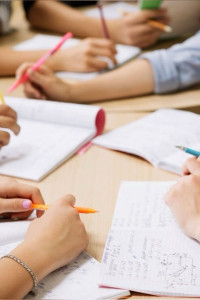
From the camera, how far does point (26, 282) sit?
2.04 ft

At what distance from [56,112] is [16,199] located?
15.0 inches

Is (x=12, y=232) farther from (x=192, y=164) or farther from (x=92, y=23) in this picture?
(x=92, y=23)

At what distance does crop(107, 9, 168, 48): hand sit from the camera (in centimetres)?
151

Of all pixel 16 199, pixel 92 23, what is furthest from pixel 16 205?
pixel 92 23

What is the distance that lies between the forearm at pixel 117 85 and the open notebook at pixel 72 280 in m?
0.57

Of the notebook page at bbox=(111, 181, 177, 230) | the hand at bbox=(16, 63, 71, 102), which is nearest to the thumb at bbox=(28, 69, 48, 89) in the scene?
the hand at bbox=(16, 63, 71, 102)

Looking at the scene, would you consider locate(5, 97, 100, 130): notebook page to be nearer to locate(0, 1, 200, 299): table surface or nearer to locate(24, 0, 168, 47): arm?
locate(0, 1, 200, 299): table surface

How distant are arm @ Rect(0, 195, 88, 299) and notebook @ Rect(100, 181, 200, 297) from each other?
2.0 inches

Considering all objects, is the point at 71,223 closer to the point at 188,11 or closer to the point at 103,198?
the point at 103,198

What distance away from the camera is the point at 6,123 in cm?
100

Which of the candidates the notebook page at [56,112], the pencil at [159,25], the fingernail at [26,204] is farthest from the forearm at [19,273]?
the pencil at [159,25]

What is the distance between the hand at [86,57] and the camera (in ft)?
4.50

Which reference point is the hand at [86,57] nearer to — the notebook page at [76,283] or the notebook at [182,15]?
the notebook at [182,15]

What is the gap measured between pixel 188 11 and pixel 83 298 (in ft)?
3.70
